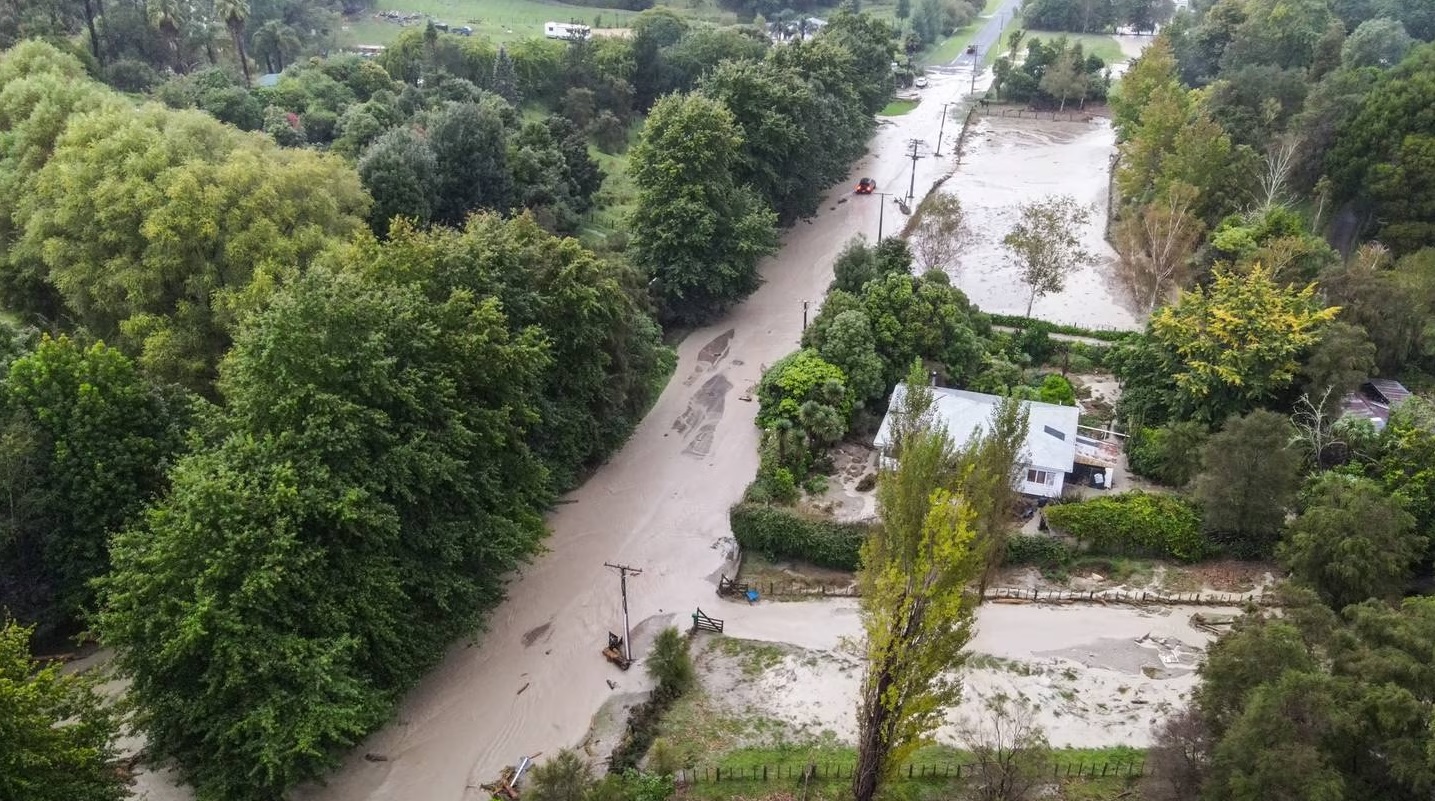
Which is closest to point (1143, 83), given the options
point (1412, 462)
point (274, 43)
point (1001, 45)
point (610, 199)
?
point (610, 199)

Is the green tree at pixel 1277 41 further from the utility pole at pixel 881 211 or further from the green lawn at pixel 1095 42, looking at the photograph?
the utility pole at pixel 881 211

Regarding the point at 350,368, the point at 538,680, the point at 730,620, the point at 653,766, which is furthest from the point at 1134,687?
the point at 350,368

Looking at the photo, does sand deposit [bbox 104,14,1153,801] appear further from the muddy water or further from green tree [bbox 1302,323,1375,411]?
green tree [bbox 1302,323,1375,411]

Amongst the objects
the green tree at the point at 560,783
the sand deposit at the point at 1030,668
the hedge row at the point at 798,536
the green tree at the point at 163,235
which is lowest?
the sand deposit at the point at 1030,668

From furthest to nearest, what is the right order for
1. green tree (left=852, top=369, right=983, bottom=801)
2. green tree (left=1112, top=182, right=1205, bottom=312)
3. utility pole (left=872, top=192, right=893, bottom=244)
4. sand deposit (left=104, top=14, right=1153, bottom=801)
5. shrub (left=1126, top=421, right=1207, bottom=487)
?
1. utility pole (left=872, top=192, right=893, bottom=244)
2. green tree (left=1112, top=182, right=1205, bottom=312)
3. shrub (left=1126, top=421, right=1207, bottom=487)
4. sand deposit (left=104, top=14, right=1153, bottom=801)
5. green tree (left=852, top=369, right=983, bottom=801)

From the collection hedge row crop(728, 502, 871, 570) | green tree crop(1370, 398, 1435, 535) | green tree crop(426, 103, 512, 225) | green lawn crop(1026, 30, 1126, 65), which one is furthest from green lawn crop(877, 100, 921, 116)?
hedge row crop(728, 502, 871, 570)

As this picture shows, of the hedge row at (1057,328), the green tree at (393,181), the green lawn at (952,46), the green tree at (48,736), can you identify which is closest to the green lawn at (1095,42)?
the green lawn at (952,46)

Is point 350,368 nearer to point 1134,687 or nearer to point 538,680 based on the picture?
point 538,680
